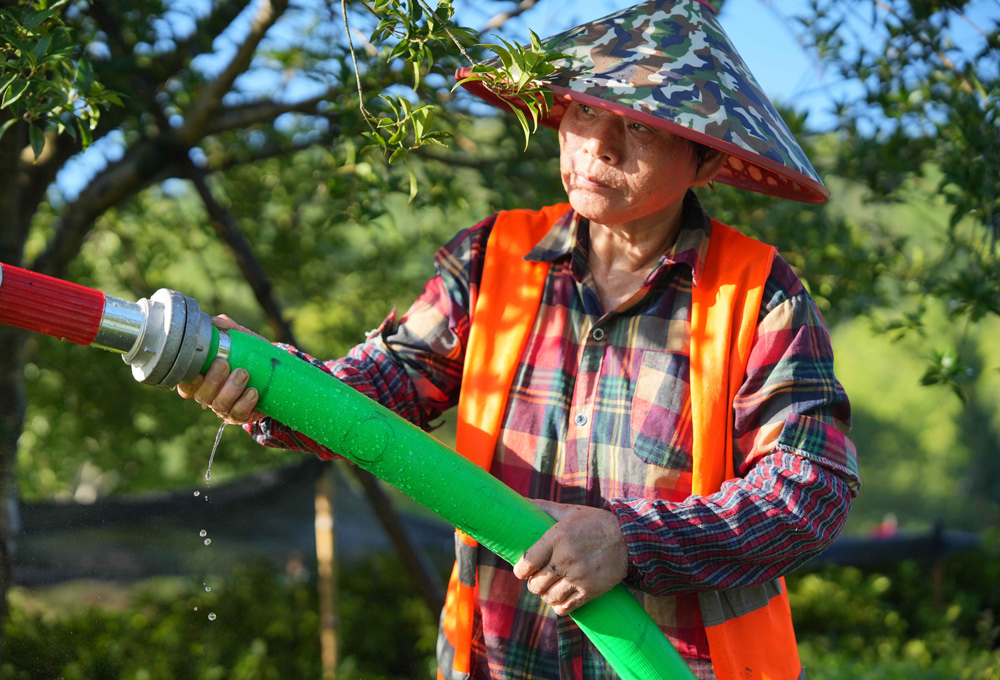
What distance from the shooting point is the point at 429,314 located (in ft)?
6.19

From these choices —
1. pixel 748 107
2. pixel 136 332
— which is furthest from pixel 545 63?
pixel 136 332

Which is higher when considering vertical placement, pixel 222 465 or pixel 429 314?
pixel 429 314

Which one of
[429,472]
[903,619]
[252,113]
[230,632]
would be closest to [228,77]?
[252,113]

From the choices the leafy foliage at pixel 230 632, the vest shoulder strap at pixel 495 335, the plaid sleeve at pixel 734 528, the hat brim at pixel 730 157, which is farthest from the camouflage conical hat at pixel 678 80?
the leafy foliage at pixel 230 632

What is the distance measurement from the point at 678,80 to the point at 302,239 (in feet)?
11.8

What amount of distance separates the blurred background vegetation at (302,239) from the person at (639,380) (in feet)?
1.18

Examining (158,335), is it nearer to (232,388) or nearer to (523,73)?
(232,388)

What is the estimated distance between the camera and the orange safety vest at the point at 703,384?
166 centimetres

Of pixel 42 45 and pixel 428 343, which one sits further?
pixel 428 343

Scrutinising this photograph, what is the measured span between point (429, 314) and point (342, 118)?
1.07 meters

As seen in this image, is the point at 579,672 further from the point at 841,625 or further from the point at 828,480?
the point at 841,625

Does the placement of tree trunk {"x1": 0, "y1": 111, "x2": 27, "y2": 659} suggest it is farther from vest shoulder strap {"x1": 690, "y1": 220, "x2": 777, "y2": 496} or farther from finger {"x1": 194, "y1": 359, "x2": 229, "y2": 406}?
vest shoulder strap {"x1": 690, "y1": 220, "x2": 777, "y2": 496}

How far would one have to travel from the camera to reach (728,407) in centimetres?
167

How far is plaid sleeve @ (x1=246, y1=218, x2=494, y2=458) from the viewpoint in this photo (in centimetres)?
184
